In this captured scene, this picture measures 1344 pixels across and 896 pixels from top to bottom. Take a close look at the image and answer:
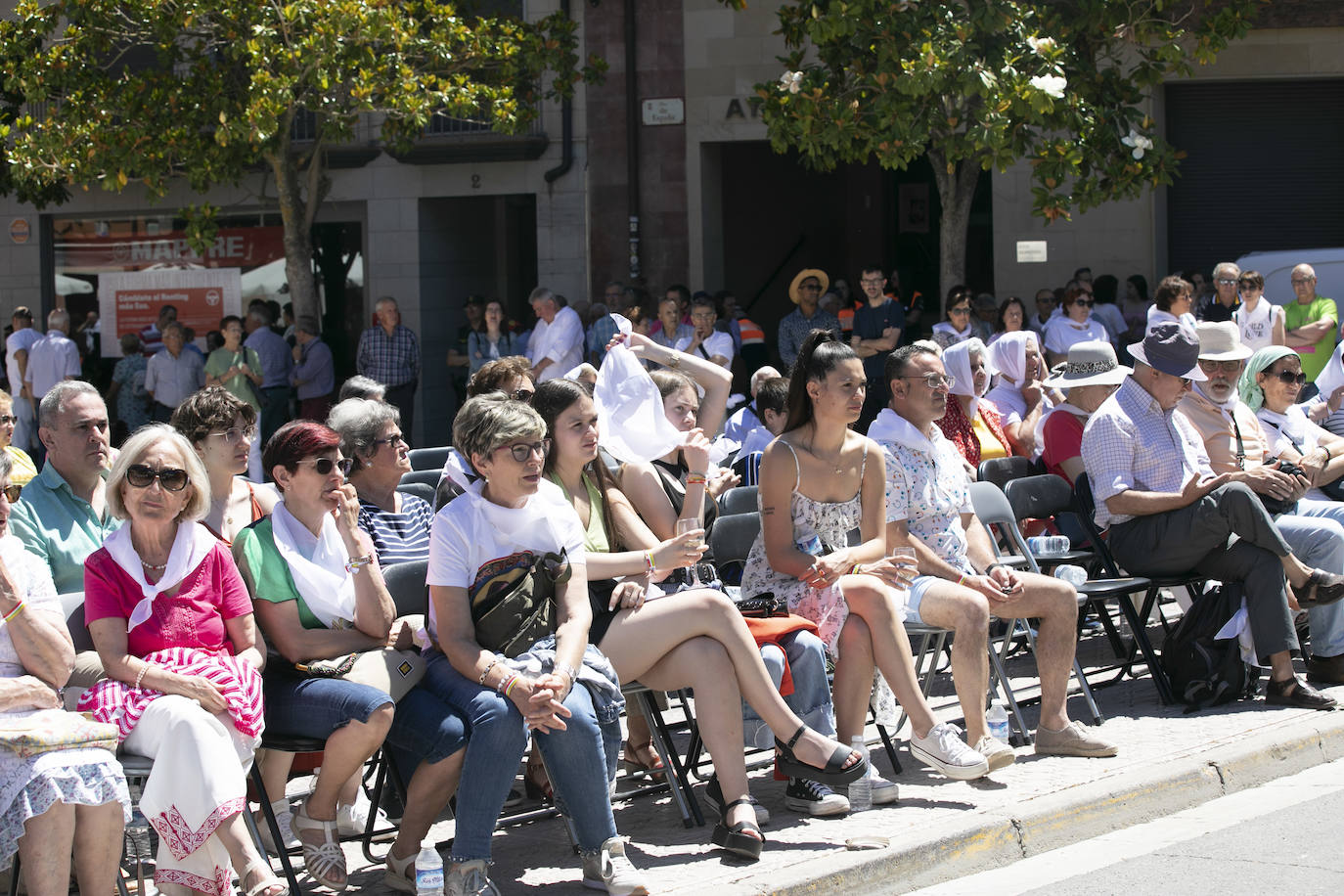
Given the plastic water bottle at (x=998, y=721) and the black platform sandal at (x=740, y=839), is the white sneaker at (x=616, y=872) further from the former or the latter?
the plastic water bottle at (x=998, y=721)

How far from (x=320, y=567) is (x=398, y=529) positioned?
2.57 feet

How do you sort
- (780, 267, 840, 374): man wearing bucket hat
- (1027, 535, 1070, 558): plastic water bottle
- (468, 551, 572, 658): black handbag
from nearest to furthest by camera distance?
(468, 551, 572, 658): black handbag
(1027, 535, 1070, 558): plastic water bottle
(780, 267, 840, 374): man wearing bucket hat

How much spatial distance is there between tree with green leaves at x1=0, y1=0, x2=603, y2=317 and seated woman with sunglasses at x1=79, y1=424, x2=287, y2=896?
10897 mm

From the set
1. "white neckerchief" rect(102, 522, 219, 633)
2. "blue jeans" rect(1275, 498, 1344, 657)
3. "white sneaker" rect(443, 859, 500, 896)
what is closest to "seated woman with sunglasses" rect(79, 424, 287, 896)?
"white neckerchief" rect(102, 522, 219, 633)

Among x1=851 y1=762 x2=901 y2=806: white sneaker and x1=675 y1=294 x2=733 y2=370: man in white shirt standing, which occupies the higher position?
x1=675 y1=294 x2=733 y2=370: man in white shirt standing

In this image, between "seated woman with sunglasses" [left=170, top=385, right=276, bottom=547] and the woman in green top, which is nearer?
"seated woman with sunglasses" [left=170, top=385, right=276, bottom=547]

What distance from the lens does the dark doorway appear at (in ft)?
68.9

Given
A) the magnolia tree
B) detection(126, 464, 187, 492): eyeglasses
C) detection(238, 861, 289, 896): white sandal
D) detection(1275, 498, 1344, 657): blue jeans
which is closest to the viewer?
detection(238, 861, 289, 896): white sandal

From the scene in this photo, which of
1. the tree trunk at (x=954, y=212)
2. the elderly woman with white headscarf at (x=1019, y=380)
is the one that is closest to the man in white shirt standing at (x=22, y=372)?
the tree trunk at (x=954, y=212)

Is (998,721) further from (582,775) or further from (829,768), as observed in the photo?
(582,775)

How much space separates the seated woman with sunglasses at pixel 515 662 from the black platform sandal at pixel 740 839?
44 cm

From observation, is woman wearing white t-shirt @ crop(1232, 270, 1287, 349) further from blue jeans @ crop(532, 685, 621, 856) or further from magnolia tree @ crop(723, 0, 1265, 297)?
blue jeans @ crop(532, 685, 621, 856)

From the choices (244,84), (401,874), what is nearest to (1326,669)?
(401,874)

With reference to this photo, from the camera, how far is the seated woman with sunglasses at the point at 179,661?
4648 millimetres
